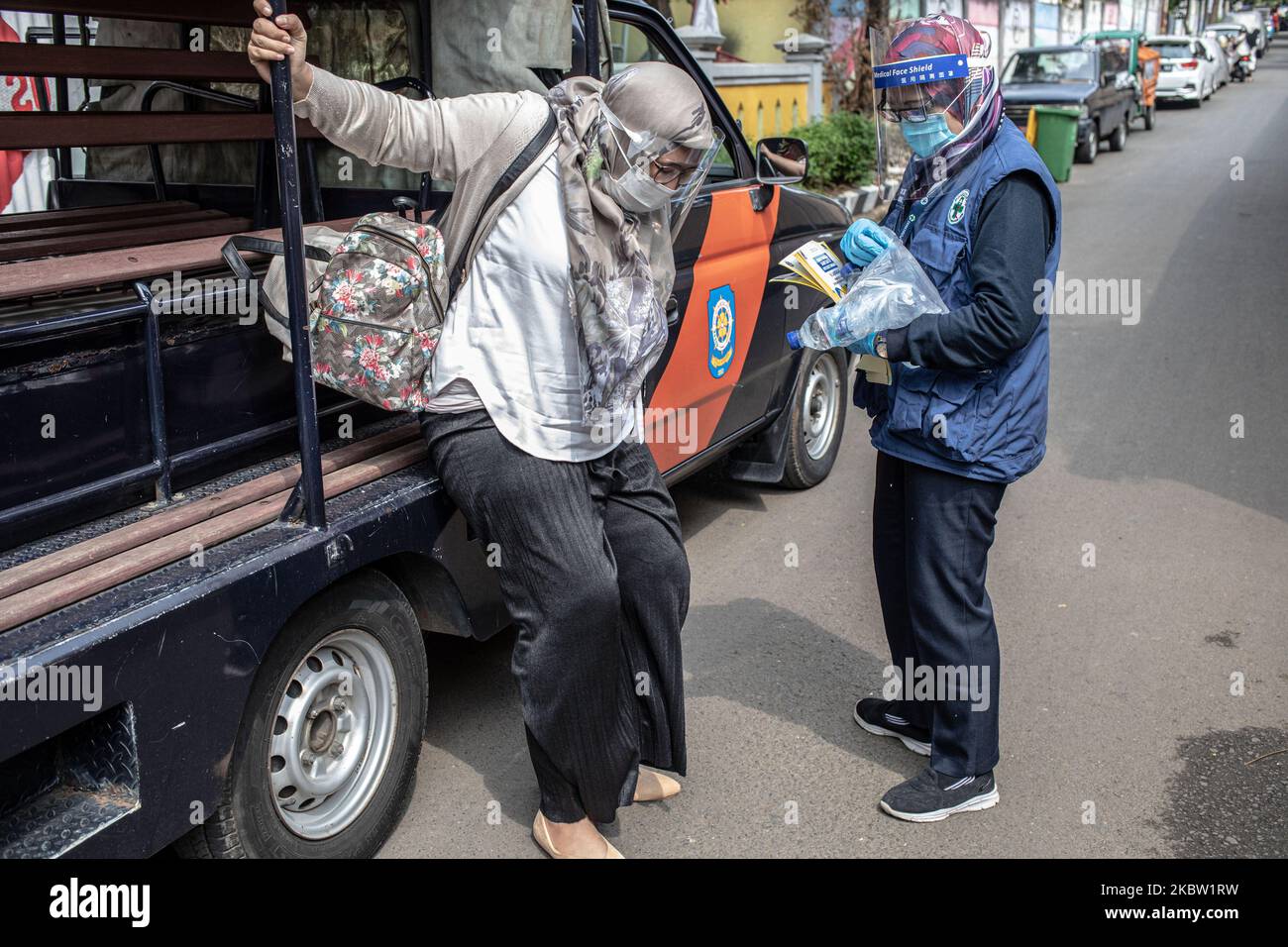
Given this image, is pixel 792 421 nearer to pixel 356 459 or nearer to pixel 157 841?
pixel 356 459

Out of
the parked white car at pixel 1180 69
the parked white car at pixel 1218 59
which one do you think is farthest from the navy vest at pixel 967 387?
the parked white car at pixel 1218 59

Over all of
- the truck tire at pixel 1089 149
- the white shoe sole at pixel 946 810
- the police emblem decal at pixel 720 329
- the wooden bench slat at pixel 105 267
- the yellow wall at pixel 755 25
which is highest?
the yellow wall at pixel 755 25

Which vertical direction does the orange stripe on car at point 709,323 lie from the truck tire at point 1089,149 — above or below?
below

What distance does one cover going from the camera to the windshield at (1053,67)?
19453 mm

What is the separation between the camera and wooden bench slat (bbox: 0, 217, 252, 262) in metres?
3.10

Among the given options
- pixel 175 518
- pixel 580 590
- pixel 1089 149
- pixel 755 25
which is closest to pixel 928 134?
pixel 580 590

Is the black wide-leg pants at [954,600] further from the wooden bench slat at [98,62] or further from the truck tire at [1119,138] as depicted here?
the truck tire at [1119,138]

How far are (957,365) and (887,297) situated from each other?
234mm

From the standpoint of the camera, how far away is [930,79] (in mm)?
2877

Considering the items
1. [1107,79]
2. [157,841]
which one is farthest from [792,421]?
[1107,79]

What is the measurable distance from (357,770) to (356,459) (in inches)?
Result: 29.6

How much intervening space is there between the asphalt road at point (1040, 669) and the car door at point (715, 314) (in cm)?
70

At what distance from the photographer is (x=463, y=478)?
2789mm

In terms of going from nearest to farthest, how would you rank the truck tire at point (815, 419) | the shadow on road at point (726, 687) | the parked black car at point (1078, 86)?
the shadow on road at point (726, 687) < the truck tire at point (815, 419) < the parked black car at point (1078, 86)
